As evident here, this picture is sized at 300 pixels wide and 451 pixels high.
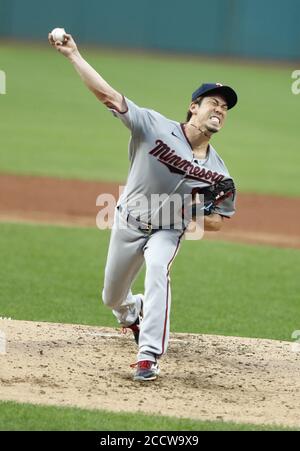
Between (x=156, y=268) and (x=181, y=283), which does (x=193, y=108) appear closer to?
(x=156, y=268)

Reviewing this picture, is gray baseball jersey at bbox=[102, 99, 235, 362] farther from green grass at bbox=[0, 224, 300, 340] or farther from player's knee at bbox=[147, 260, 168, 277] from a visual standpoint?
green grass at bbox=[0, 224, 300, 340]

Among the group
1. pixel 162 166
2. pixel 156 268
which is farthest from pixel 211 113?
pixel 156 268

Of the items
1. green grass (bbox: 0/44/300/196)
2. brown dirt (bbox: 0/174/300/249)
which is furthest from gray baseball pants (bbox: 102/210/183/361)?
green grass (bbox: 0/44/300/196)

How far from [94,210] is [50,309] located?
5.06 meters

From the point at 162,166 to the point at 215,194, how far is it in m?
0.39

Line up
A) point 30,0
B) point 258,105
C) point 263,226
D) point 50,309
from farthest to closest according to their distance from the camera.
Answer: point 30,0, point 258,105, point 263,226, point 50,309

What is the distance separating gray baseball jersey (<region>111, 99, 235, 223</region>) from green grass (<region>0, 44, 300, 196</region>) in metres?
9.00

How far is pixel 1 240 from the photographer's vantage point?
1137 centimetres

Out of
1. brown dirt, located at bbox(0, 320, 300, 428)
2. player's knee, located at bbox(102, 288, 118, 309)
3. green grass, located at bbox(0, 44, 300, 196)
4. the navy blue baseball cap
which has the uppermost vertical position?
green grass, located at bbox(0, 44, 300, 196)

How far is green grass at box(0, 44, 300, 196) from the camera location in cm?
1695

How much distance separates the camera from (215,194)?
6.51m

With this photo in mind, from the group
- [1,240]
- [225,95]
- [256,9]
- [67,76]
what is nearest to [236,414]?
[225,95]

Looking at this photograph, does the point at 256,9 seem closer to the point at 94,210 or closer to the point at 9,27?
the point at 9,27

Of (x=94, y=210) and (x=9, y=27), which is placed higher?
(x=9, y=27)
